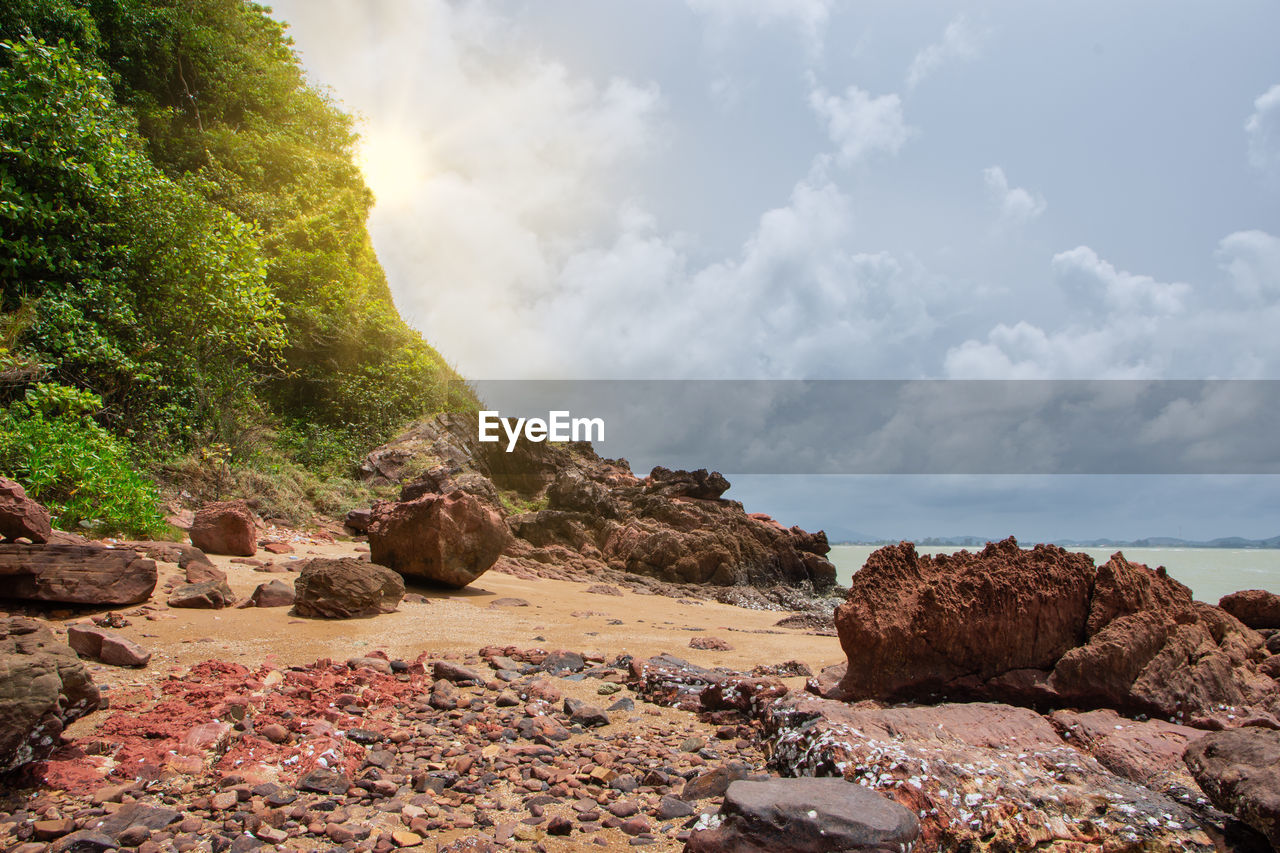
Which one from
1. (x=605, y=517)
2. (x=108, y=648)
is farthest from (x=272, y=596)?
(x=605, y=517)

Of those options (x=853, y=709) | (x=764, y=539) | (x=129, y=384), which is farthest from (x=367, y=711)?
(x=764, y=539)

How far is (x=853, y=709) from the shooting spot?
348 centimetres

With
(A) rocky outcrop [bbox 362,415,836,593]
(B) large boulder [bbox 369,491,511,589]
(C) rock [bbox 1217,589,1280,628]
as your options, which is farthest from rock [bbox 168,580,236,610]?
(C) rock [bbox 1217,589,1280,628]

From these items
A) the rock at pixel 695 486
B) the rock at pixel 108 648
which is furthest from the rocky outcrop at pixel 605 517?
the rock at pixel 108 648

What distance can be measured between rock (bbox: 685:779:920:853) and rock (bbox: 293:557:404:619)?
174 inches

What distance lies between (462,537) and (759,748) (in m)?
5.32

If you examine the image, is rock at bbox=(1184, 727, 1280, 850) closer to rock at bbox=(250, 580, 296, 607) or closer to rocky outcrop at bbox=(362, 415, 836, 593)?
rock at bbox=(250, 580, 296, 607)

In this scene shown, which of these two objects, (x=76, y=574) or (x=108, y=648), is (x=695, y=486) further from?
(x=108, y=648)

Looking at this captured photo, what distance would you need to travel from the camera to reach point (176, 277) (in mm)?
11727

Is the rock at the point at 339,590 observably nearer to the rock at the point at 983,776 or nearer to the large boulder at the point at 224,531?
the large boulder at the point at 224,531

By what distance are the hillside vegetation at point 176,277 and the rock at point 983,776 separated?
769 centimetres

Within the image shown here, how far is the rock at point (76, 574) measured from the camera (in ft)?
16.2

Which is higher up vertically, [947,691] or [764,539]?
[764,539]

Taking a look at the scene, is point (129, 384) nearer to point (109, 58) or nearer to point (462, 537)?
point (462, 537)
